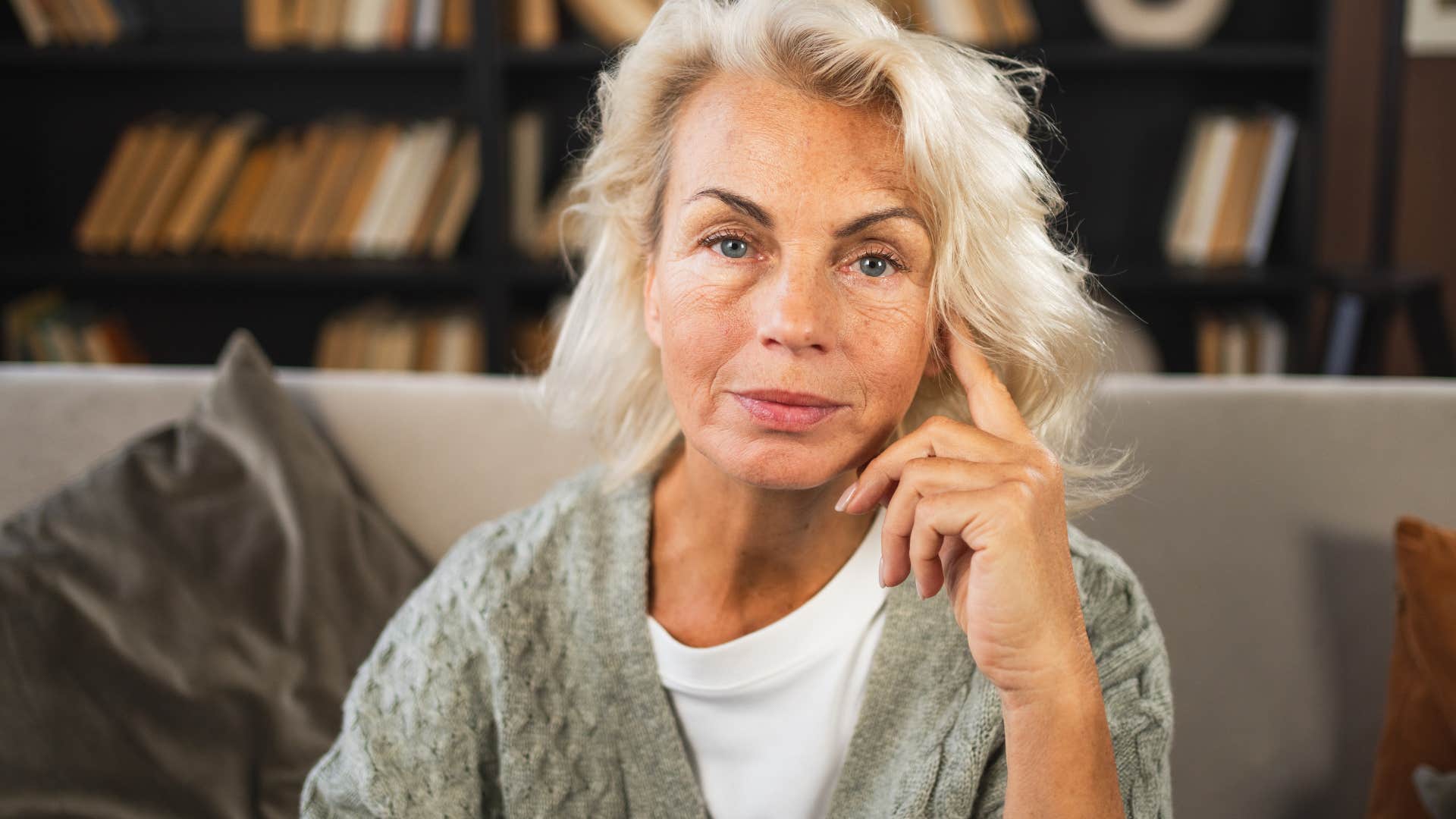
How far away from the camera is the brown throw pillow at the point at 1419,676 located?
1308mm

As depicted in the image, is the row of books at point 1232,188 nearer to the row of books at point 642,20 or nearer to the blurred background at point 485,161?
the blurred background at point 485,161

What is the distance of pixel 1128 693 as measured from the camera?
1.12m

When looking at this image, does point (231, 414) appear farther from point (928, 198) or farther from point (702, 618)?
point (928, 198)

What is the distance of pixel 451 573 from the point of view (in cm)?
121

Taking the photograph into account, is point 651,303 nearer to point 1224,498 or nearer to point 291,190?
point 1224,498

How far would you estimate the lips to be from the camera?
1.04m

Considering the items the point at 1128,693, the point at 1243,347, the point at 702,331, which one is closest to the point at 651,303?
the point at 702,331

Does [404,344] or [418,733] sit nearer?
[418,733]

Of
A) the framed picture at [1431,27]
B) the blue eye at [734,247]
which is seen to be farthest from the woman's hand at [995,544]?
the framed picture at [1431,27]

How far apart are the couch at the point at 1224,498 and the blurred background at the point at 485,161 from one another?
1.21 metres

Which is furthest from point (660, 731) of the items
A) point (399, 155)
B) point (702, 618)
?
point (399, 155)

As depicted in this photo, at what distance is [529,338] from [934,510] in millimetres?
2352

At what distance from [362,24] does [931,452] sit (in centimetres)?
238

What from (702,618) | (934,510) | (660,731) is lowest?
(660,731)
